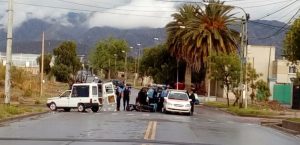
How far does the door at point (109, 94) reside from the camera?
150 feet

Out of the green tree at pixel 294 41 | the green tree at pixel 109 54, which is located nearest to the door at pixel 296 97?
the green tree at pixel 294 41

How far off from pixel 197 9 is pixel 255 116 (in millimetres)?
28299

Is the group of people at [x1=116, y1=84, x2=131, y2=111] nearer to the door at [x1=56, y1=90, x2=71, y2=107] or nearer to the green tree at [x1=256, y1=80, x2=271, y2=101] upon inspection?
the door at [x1=56, y1=90, x2=71, y2=107]

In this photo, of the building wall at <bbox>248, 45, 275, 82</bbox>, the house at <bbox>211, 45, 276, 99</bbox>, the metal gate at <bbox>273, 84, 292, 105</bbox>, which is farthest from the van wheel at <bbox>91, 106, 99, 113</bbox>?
the building wall at <bbox>248, 45, 275, 82</bbox>

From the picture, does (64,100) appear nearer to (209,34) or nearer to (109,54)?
(209,34)

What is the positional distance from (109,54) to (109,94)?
14396 cm

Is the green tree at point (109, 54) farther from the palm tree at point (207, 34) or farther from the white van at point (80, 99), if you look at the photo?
the white van at point (80, 99)

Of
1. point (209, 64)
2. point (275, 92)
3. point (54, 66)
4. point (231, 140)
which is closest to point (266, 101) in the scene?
point (209, 64)

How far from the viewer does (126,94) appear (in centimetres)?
4462

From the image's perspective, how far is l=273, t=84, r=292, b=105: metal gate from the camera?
7481cm

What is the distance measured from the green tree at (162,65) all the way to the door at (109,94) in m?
51.6

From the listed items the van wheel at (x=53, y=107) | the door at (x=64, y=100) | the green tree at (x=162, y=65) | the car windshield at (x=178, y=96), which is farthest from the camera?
the green tree at (x=162, y=65)

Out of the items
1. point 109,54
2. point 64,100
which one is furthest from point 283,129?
point 109,54

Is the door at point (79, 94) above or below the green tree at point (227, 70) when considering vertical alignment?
below
